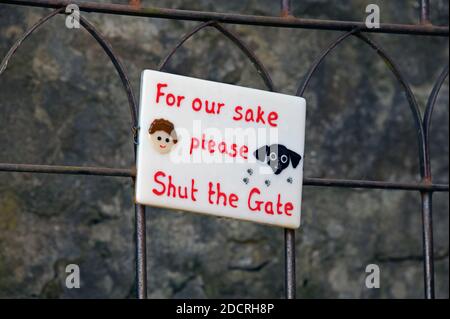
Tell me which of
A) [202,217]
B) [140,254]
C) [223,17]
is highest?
[223,17]

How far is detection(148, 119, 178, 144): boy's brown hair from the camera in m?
1.55

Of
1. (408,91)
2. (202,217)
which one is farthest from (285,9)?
(202,217)

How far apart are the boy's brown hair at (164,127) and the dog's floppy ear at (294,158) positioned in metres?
0.19

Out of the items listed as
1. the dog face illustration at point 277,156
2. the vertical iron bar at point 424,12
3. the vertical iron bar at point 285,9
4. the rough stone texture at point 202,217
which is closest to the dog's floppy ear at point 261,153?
the dog face illustration at point 277,156

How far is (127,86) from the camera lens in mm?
1578

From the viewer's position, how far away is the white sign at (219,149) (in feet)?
5.06

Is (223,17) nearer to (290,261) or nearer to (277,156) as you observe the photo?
(277,156)

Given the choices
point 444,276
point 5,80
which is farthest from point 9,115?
point 444,276

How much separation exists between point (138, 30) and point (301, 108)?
0.96 meters

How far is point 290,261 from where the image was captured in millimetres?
1648

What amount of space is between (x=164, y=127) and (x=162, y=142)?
0.9 inches

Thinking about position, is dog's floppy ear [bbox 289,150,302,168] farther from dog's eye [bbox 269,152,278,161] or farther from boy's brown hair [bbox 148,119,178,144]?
boy's brown hair [bbox 148,119,178,144]

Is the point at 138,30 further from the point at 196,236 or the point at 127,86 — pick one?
the point at 127,86

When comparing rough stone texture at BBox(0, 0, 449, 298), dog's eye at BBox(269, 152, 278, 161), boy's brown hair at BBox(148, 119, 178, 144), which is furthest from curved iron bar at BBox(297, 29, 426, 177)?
rough stone texture at BBox(0, 0, 449, 298)
